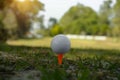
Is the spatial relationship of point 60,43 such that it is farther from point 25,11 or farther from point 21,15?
point 25,11

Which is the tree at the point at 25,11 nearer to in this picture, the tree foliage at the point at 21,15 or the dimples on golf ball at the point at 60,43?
the tree foliage at the point at 21,15

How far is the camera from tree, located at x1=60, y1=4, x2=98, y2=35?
336 ft

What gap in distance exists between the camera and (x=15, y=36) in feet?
185

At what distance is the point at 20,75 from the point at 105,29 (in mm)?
89467

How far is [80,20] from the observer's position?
106 m

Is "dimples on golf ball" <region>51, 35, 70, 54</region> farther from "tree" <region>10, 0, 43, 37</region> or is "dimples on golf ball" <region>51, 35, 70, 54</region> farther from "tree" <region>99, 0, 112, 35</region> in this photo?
"tree" <region>99, 0, 112, 35</region>

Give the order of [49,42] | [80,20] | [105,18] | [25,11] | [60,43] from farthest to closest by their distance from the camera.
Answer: [80,20]
[105,18]
[25,11]
[49,42]
[60,43]

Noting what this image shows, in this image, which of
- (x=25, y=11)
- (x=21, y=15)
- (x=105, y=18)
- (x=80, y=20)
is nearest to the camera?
(x=21, y=15)

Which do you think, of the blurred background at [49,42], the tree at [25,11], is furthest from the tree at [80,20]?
the tree at [25,11]

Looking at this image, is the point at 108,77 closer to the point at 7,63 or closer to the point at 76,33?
the point at 7,63

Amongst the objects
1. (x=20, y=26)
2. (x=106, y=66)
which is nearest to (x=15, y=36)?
(x=20, y=26)

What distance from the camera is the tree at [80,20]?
102m

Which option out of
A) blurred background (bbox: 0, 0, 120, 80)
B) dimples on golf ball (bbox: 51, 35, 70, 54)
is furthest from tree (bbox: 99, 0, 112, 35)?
dimples on golf ball (bbox: 51, 35, 70, 54)

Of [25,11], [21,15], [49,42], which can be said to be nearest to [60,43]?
[49,42]
